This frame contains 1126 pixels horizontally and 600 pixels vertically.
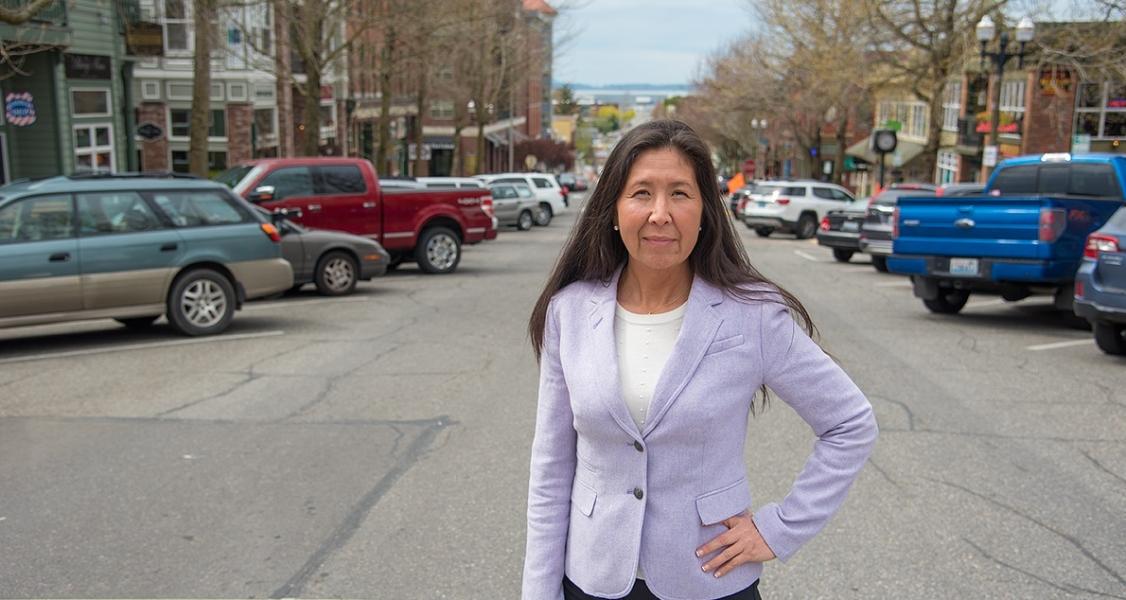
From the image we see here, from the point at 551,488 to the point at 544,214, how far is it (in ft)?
121

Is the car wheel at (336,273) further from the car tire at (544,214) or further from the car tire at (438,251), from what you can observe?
the car tire at (544,214)

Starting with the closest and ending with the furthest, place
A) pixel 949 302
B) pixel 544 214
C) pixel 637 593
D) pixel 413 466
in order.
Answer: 1. pixel 637 593
2. pixel 413 466
3. pixel 949 302
4. pixel 544 214

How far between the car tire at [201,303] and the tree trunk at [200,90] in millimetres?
9669

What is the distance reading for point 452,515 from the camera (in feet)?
18.8

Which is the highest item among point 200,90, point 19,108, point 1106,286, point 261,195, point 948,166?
point 200,90

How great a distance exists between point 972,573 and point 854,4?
1224 inches

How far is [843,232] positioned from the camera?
23.7m

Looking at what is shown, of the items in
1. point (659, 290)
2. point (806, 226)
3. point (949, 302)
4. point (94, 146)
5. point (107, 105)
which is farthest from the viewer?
point (806, 226)

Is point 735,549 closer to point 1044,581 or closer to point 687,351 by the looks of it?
point 687,351

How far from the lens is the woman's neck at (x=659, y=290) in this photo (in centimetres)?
268

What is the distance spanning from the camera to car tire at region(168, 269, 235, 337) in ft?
37.9

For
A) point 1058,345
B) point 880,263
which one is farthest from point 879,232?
point 1058,345

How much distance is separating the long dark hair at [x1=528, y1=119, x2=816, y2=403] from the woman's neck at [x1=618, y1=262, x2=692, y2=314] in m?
0.04

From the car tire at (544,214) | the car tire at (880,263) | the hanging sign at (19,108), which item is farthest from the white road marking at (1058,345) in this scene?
the car tire at (544,214)
